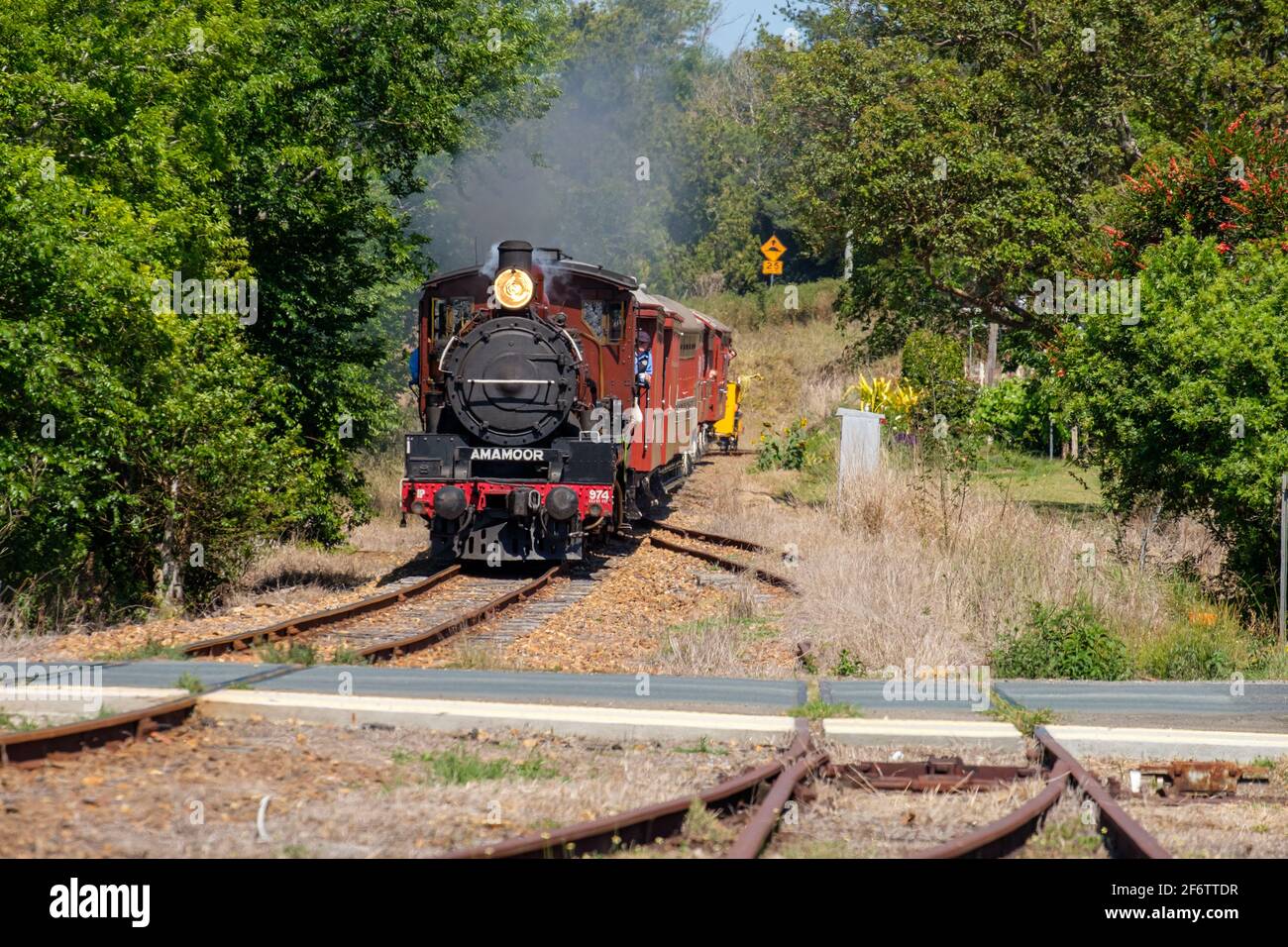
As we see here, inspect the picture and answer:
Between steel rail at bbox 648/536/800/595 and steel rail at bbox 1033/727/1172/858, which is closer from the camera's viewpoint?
steel rail at bbox 1033/727/1172/858

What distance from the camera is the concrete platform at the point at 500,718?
7.11m

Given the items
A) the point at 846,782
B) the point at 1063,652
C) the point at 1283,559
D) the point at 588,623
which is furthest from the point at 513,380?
the point at 846,782

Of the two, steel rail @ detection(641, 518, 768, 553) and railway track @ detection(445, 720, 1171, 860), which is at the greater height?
steel rail @ detection(641, 518, 768, 553)

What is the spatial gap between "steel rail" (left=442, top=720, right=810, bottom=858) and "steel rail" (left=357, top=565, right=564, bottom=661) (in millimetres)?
4188

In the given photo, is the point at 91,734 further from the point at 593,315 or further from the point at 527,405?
the point at 593,315

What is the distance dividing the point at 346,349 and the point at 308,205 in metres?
2.09

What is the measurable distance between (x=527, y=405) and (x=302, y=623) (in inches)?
187

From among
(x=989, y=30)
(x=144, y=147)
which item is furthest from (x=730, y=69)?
(x=144, y=147)

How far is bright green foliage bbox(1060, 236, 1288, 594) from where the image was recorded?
36.4 feet

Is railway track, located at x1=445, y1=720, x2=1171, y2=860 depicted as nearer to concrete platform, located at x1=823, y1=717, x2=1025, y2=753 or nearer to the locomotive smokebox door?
concrete platform, located at x1=823, y1=717, x2=1025, y2=753

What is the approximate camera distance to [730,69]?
67812 millimetres

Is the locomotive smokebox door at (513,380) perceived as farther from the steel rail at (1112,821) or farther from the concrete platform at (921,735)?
the steel rail at (1112,821)

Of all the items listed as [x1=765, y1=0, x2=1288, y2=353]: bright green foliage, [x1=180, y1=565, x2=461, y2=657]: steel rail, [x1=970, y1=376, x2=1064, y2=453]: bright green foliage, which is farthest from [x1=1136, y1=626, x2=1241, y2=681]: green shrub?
[x1=970, y1=376, x2=1064, y2=453]: bright green foliage
